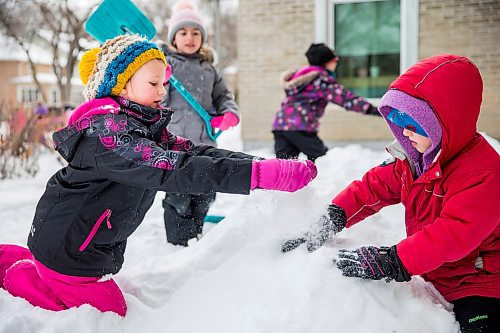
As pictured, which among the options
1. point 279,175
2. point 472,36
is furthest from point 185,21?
point 472,36

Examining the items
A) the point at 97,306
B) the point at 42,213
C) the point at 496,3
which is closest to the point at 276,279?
the point at 97,306

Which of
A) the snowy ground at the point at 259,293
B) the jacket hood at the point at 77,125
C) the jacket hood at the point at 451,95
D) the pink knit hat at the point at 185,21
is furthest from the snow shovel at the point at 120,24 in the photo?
the jacket hood at the point at 451,95

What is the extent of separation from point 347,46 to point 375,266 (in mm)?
6758

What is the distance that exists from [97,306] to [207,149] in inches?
35.0

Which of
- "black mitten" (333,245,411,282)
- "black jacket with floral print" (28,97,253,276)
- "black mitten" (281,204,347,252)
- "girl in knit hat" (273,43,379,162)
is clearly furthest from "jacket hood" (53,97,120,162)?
"girl in knit hat" (273,43,379,162)

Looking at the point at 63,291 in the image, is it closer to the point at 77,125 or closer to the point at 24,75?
the point at 77,125

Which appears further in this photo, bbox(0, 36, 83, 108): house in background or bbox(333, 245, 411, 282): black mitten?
bbox(0, 36, 83, 108): house in background

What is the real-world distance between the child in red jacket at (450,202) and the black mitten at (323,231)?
239 millimetres

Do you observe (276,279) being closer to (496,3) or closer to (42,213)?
(42,213)

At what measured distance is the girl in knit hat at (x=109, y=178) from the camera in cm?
192

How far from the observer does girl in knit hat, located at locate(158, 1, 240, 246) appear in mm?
3607

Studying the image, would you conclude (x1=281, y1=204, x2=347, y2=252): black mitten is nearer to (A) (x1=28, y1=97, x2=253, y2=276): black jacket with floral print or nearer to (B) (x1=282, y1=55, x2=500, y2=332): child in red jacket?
(B) (x1=282, y1=55, x2=500, y2=332): child in red jacket

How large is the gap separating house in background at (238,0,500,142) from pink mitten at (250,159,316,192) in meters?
6.28

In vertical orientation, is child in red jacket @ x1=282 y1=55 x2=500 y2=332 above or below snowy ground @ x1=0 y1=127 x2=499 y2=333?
above
